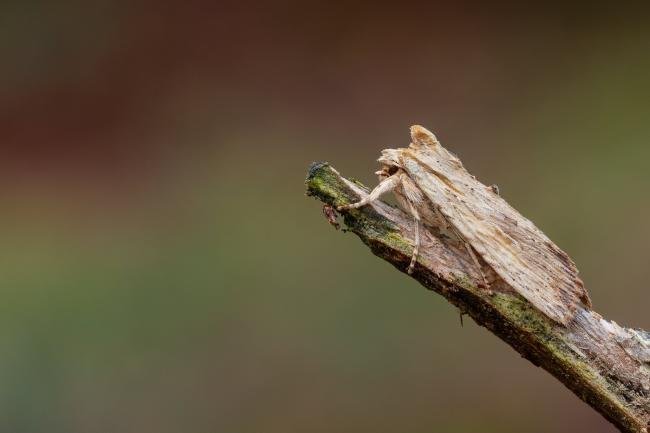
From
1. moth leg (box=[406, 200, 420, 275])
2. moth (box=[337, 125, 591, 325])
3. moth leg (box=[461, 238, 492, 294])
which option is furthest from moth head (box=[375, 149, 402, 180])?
moth leg (box=[461, 238, 492, 294])

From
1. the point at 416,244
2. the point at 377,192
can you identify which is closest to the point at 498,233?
the point at 416,244

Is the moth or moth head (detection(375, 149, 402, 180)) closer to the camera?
the moth

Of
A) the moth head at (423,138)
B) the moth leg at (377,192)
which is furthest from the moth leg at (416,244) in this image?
the moth head at (423,138)

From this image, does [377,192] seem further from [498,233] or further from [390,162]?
[498,233]

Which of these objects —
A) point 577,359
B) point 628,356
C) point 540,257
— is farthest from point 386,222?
point 628,356

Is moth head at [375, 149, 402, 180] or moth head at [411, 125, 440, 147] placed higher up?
moth head at [411, 125, 440, 147]

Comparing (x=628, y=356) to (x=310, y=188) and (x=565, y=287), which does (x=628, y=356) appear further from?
(x=310, y=188)

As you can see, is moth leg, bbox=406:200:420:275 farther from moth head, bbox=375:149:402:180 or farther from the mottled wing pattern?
moth head, bbox=375:149:402:180
